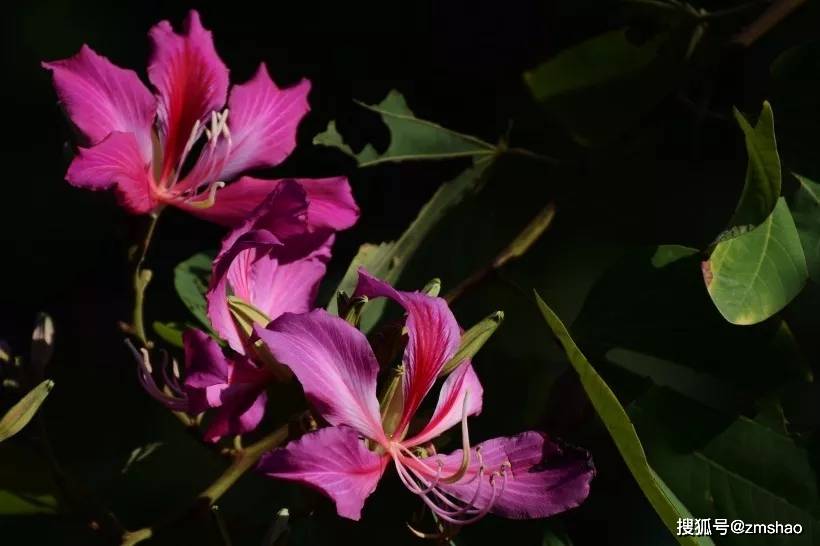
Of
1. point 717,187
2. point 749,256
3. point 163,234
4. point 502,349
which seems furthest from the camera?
point 163,234

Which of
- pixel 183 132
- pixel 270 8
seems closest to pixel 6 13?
pixel 270 8

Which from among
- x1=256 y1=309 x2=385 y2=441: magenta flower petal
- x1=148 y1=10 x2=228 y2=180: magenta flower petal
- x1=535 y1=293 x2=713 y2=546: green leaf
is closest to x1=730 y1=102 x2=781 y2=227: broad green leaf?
x1=535 y1=293 x2=713 y2=546: green leaf

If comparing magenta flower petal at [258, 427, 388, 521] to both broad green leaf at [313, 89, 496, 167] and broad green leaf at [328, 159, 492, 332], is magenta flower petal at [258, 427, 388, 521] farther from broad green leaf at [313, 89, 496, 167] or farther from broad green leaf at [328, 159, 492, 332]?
broad green leaf at [313, 89, 496, 167]

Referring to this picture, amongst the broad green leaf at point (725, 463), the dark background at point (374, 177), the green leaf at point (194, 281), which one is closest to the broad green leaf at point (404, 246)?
the dark background at point (374, 177)

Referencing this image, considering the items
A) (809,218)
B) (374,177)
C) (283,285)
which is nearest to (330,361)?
(283,285)

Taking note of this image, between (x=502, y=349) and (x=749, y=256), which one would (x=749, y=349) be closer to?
(x=749, y=256)

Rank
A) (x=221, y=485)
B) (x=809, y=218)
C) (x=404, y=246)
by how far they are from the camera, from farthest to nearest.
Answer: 1. (x=404, y=246)
2. (x=809, y=218)
3. (x=221, y=485)

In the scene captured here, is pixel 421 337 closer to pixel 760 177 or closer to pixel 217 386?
pixel 217 386

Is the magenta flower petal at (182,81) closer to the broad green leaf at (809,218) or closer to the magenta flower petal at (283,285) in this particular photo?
the magenta flower petal at (283,285)
